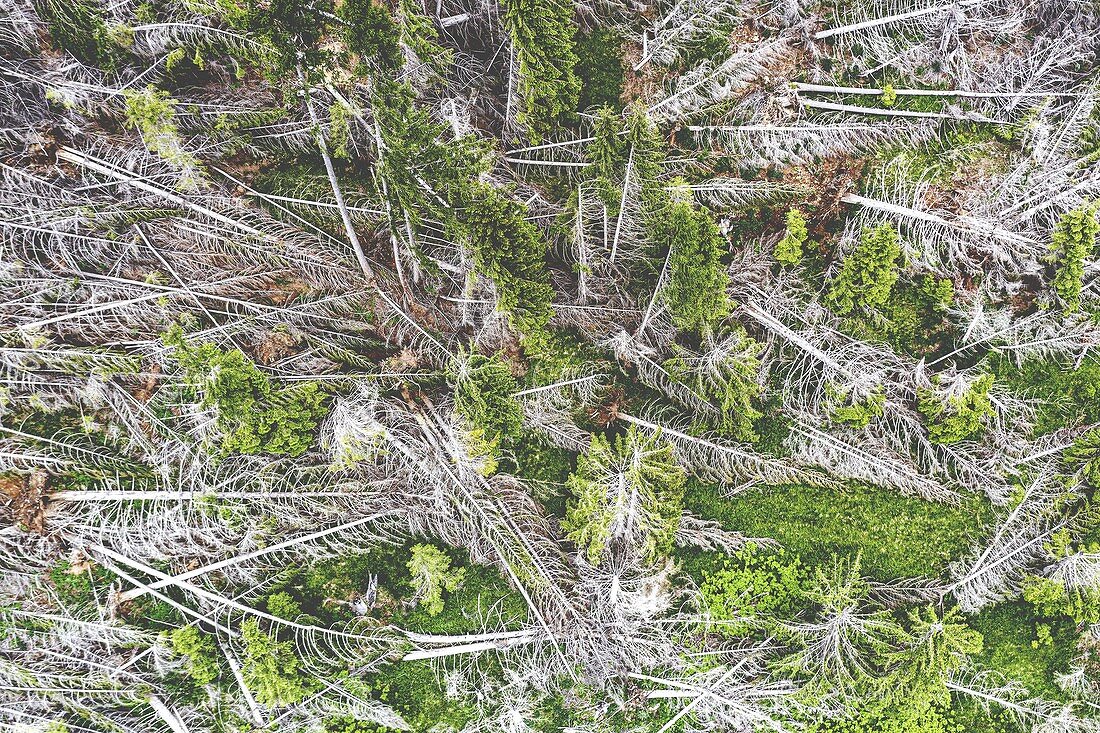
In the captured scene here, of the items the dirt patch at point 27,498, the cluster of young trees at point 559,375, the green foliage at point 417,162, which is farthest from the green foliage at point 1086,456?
the dirt patch at point 27,498

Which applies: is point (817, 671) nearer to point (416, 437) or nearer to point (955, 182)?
point (416, 437)

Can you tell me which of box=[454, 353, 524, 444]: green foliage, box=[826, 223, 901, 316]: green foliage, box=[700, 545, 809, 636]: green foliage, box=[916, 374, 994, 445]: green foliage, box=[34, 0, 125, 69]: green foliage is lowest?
box=[700, 545, 809, 636]: green foliage

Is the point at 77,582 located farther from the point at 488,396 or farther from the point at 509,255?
the point at 509,255

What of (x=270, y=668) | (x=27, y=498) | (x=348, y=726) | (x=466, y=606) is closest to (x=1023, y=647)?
(x=466, y=606)

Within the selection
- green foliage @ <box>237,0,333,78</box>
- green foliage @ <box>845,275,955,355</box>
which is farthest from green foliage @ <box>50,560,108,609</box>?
green foliage @ <box>845,275,955,355</box>

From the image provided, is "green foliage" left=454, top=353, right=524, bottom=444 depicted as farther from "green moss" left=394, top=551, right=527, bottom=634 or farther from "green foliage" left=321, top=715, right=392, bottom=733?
"green foliage" left=321, top=715, right=392, bottom=733
